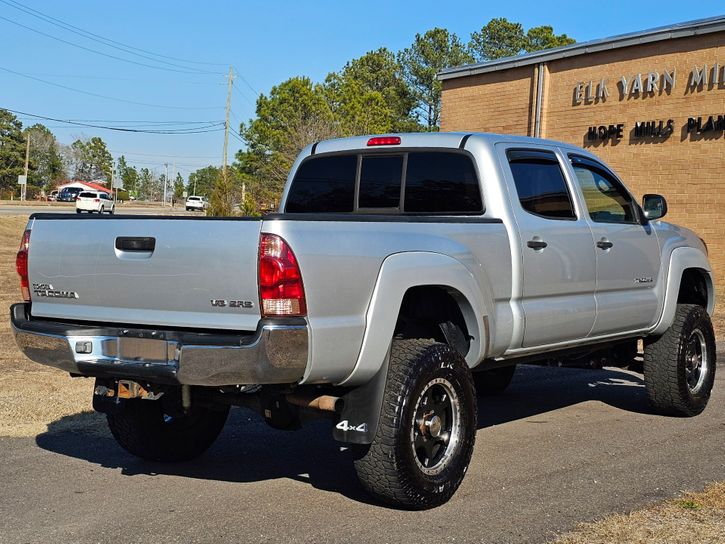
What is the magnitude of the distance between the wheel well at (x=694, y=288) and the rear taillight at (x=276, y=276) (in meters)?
4.95

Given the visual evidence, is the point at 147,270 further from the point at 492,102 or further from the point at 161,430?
the point at 492,102

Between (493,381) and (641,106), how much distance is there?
16797 mm

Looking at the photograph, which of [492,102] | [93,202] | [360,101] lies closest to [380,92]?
[360,101]

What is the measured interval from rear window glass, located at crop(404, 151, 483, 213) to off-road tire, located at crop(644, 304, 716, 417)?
2596 mm

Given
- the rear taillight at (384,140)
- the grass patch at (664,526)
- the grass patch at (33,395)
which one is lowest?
the grass patch at (33,395)

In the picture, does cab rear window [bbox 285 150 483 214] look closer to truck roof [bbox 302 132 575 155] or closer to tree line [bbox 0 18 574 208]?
truck roof [bbox 302 132 575 155]

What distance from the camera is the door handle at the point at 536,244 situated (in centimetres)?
605

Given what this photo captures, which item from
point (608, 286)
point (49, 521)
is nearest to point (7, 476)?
point (49, 521)

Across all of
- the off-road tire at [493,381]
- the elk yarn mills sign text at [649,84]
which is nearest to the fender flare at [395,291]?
the off-road tire at [493,381]

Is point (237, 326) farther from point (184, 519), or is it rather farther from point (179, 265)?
point (184, 519)

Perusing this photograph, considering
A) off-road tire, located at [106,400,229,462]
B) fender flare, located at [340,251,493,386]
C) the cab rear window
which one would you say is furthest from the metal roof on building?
off-road tire, located at [106,400,229,462]

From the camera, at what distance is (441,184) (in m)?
6.33

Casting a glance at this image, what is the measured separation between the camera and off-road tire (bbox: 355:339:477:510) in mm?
4895

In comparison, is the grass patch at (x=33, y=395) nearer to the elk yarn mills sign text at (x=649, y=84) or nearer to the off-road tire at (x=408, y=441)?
the off-road tire at (x=408, y=441)
